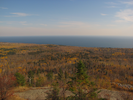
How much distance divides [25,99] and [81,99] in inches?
383

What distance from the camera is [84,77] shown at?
10.3 meters

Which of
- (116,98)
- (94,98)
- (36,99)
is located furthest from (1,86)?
(116,98)

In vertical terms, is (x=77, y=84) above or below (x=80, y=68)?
below

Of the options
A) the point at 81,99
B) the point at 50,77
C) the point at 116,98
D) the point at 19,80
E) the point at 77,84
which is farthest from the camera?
the point at 50,77

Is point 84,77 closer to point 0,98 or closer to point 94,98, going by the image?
point 94,98

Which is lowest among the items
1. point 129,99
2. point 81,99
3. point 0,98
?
point 129,99

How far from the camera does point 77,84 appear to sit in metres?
9.49

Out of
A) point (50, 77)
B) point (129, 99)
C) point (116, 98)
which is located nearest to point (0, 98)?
point (129, 99)

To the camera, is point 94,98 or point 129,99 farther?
point 129,99

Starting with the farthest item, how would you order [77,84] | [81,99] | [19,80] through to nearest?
[19,80] < [77,84] < [81,99]

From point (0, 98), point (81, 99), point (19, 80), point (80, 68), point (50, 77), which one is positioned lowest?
point (50, 77)

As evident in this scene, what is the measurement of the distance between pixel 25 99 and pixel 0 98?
4593 mm

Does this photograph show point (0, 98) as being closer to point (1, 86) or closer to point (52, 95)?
point (1, 86)

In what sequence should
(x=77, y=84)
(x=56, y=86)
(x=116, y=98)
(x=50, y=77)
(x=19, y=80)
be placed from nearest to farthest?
1. (x=56, y=86)
2. (x=77, y=84)
3. (x=116, y=98)
4. (x=19, y=80)
5. (x=50, y=77)
